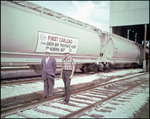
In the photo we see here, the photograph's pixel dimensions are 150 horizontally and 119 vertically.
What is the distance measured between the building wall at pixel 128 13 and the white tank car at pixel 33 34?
15.1 m

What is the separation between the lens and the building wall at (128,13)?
2213 centimetres

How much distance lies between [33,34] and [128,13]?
19737mm

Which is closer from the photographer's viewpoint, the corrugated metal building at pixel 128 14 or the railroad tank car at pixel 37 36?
the railroad tank car at pixel 37 36

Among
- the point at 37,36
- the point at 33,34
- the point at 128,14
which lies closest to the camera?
the point at 33,34

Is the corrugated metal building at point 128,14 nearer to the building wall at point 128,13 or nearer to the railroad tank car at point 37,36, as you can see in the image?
the building wall at point 128,13

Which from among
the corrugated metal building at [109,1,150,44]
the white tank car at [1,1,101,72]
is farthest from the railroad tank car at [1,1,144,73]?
the corrugated metal building at [109,1,150,44]

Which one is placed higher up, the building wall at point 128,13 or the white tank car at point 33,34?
the building wall at point 128,13

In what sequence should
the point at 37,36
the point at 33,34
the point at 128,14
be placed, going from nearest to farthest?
1. the point at 33,34
2. the point at 37,36
3. the point at 128,14

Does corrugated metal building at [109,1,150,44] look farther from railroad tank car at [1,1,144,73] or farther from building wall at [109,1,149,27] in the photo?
railroad tank car at [1,1,144,73]

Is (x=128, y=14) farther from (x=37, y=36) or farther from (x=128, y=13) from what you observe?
(x=37, y=36)

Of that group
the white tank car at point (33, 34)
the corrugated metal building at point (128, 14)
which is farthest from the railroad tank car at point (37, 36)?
the corrugated metal building at point (128, 14)

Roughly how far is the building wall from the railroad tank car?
1288cm

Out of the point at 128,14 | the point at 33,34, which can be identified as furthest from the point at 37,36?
the point at 128,14

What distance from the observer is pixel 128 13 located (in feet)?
76.8
